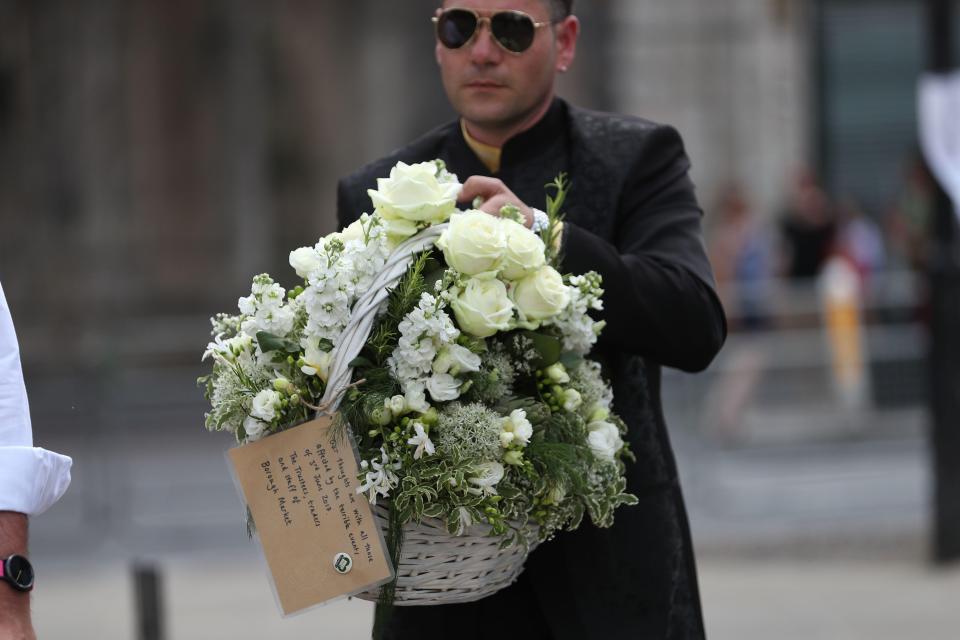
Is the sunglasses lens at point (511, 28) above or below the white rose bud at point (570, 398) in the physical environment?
above

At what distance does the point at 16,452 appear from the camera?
261 centimetres

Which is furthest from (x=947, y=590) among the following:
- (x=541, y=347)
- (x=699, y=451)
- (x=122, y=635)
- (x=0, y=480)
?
Answer: (x=0, y=480)

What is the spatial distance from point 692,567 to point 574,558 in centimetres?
31

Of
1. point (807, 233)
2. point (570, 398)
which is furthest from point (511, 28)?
point (807, 233)

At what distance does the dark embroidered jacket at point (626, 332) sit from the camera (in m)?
3.07

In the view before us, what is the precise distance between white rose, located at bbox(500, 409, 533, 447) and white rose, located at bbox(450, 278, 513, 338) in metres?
0.14

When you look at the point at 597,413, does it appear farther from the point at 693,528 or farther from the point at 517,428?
the point at 693,528

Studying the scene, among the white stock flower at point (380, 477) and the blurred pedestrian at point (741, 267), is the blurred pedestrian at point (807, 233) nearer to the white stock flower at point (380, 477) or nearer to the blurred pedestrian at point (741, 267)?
the blurred pedestrian at point (741, 267)

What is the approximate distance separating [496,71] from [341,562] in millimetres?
1034

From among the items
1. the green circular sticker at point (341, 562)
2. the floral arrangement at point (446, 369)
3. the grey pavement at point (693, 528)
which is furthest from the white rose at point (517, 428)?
the grey pavement at point (693, 528)

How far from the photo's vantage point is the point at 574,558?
317cm

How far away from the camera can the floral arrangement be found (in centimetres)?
271

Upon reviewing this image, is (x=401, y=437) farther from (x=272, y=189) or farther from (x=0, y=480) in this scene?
(x=272, y=189)

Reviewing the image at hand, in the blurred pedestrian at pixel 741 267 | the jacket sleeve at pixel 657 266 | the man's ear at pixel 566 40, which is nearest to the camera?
Result: the jacket sleeve at pixel 657 266
